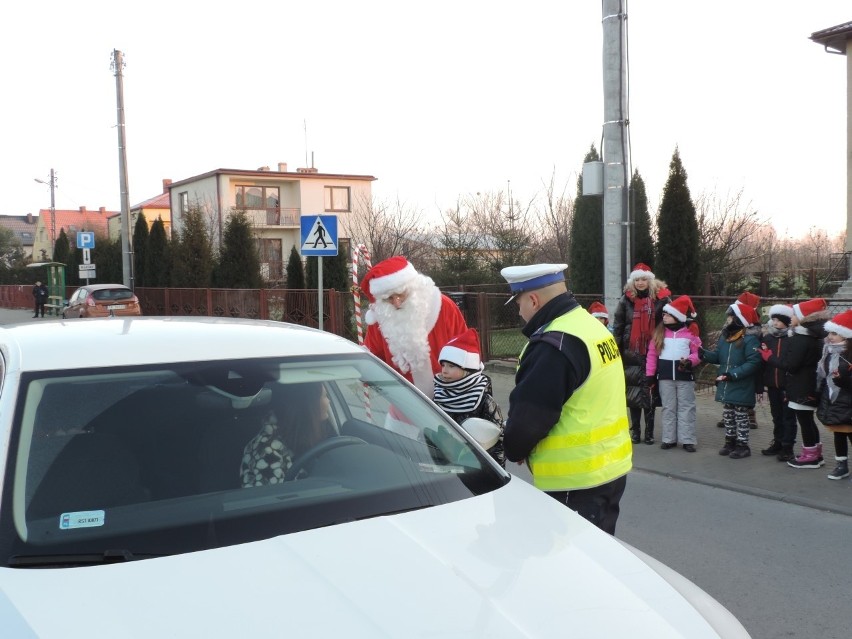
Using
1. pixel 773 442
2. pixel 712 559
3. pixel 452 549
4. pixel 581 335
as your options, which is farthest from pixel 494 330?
pixel 452 549

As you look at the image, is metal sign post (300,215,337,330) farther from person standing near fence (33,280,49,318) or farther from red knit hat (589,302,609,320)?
person standing near fence (33,280,49,318)

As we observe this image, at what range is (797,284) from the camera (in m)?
20.9

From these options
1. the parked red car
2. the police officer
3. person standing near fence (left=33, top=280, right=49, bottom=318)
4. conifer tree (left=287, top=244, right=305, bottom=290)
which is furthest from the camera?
person standing near fence (left=33, top=280, right=49, bottom=318)

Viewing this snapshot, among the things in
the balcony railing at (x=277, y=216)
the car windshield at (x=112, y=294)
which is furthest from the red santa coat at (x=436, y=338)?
the balcony railing at (x=277, y=216)

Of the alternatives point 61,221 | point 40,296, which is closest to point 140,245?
point 40,296

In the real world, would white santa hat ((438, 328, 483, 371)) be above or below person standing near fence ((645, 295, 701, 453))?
above

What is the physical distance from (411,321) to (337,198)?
51580 millimetres

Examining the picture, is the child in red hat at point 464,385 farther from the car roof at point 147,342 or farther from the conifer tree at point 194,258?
the conifer tree at point 194,258

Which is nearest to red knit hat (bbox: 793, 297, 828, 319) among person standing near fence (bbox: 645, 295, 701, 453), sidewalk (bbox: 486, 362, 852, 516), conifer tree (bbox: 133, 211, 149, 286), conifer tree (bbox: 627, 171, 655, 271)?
person standing near fence (bbox: 645, 295, 701, 453)

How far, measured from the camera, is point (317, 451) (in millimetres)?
2926

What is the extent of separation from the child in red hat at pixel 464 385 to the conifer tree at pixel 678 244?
1130 centimetres

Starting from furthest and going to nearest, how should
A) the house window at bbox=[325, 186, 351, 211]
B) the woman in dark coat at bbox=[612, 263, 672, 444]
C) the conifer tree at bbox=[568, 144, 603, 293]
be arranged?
the house window at bbox=[325, 186, 351, 211] → the conifer tree at bbox=[568, 144, 603, 293] → the woman in dark coat at bbox=[612, 263, 672, 444]

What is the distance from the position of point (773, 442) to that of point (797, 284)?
14.6 meters

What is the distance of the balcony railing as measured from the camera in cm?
5219
